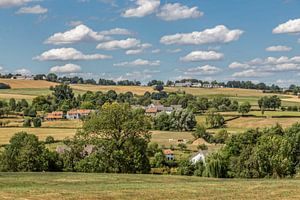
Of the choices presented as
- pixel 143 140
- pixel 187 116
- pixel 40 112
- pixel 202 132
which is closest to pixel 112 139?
Result: pixel 143 140

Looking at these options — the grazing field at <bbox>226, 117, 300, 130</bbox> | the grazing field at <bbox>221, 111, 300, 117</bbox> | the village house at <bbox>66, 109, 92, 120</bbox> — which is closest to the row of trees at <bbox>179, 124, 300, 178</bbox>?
the grazing field at <bbox>226, 117, 300, 130</bbox>

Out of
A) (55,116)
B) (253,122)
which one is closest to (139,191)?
(253,122)

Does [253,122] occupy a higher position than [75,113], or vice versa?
[75,113]

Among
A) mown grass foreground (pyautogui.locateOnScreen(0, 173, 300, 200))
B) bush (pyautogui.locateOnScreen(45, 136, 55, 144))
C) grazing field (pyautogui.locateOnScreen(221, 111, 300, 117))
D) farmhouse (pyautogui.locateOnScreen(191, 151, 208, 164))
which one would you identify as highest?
mown grass foreground (pyautogui.locateOnScreen(0, 173, 300, 200))

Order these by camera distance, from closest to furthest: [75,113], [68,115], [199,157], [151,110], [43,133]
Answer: [199,157] < [43,133] < [68,115] < [75,113] < [151,110]

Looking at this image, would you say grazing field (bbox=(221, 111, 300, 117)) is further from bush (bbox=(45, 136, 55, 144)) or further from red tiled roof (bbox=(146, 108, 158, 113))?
bush (bbox=(45, 136, 55, 144))

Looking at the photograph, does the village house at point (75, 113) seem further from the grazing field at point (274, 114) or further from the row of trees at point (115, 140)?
the row of trees at point (115, 140)

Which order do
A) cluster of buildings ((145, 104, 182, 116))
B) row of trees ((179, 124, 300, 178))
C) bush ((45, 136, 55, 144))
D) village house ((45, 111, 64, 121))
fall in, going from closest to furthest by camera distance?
row of trees ((179, 124, 300, 178)) < bush ((45, 136, 55, 144)) < village house ((45, 111, 64, 121)) < cluster of buildings ((145, 104, 182, 116))

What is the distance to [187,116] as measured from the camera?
140 meters

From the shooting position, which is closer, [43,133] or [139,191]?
[139,191]

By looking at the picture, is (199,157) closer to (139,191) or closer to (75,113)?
(139,191)

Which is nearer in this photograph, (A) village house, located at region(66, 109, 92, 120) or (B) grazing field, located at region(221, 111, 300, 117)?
(B) grazing field, located at region(221, 111, 300, 117)

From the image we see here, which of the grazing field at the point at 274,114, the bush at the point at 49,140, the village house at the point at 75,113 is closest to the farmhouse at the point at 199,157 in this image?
the bush at the point at 49,140

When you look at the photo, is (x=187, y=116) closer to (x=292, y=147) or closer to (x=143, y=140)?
(x=292, y=147)
